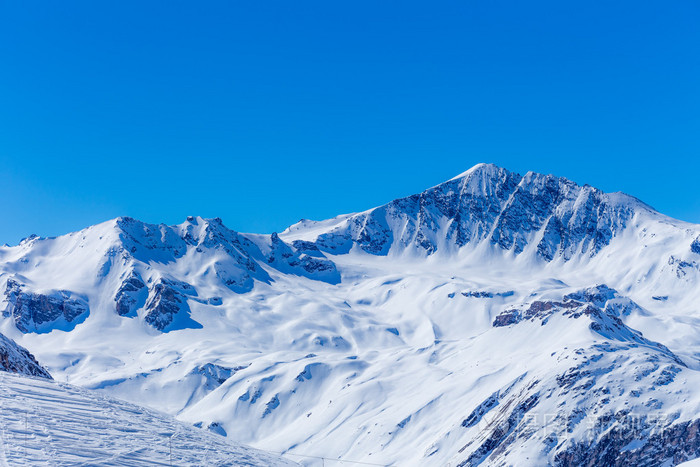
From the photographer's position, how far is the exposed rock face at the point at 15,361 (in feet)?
139

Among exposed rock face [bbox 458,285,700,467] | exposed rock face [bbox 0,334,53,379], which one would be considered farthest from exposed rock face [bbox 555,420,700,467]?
exposed rock face [bbox 0,334,53,379]

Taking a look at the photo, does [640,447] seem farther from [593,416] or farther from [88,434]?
[88,434]

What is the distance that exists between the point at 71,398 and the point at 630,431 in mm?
116994

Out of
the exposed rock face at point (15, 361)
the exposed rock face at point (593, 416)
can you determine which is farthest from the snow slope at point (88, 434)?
the exposed rock face at point (593, 416)

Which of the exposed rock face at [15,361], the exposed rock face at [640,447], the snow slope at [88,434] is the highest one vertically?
the exposed rock face at [640,447]

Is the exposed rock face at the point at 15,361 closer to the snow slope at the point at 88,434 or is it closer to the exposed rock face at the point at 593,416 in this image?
the snow slope at the point at 88,434

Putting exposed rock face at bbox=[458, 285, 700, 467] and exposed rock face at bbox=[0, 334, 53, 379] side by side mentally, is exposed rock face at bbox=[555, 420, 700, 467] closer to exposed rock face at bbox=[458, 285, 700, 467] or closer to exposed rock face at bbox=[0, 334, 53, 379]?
exposed rock face at bbox=[458, 285, 700, 467]

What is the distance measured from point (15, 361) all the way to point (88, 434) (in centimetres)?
2320

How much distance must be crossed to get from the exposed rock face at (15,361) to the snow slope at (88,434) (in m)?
12.4

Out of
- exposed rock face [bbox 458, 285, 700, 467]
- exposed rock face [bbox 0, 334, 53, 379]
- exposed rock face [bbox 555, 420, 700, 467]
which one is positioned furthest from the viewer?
exposed rock face [bbox 458, 285, 700, 467]

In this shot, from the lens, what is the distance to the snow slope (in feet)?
71.1

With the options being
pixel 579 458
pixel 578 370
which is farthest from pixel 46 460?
pixel 578 370

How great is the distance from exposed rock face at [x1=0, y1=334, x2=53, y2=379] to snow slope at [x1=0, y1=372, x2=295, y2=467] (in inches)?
488

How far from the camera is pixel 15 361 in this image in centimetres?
4450
